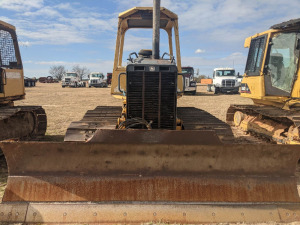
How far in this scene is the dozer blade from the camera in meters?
3.21

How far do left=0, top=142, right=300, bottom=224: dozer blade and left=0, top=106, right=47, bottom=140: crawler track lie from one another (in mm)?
2381

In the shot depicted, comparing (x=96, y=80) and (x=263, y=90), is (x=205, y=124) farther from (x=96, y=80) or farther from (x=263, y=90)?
(x=96, y=80)

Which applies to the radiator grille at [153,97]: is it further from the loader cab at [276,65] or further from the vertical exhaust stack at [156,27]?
the loader cab at [276,65]

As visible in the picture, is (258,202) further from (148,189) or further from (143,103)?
(143,103)

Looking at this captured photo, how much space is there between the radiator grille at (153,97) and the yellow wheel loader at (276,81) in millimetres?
2661

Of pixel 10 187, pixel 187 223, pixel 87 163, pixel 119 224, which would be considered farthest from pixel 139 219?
pixel 10 187

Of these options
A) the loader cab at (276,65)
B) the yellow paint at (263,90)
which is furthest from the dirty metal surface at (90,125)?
the loader cab at (276,65)

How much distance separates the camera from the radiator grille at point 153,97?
414cm

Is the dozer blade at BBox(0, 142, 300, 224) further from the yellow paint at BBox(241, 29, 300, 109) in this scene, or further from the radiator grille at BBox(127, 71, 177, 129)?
the yellow paint at BBox(241, 29, 300, 109)

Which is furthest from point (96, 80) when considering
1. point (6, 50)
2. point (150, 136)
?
point (150, 136)

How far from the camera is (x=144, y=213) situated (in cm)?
321

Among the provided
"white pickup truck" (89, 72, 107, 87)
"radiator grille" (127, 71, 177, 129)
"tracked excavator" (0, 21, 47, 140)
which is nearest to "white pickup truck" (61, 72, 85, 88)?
"white pickup truck" (89, 72, 107, 87)

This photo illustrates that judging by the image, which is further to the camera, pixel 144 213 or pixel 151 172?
pixel 151 172

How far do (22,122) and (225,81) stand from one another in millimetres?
22733
